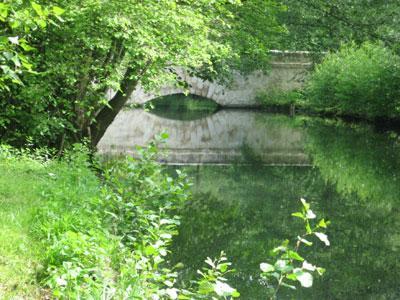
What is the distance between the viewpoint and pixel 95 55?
10773mm

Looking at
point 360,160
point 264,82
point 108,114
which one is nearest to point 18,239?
point 108,114

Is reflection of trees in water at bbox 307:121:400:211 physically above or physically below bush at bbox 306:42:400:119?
below

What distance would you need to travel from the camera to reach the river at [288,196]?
8.02 metres

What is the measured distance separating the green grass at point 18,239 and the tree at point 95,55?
2365mm

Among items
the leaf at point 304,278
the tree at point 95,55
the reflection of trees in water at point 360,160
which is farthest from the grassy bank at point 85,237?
the reflection of trees in water at point 360,160

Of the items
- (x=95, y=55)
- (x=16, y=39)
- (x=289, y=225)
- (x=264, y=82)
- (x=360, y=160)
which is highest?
(x=95, y=55)

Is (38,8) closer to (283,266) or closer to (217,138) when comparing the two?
(283,266)

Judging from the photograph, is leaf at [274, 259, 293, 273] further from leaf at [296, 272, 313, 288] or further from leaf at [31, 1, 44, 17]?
leaf at [31, 1, 44, 17]

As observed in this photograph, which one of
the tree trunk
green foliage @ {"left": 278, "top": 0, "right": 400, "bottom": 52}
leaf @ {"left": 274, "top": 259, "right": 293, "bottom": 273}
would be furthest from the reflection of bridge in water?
leaf @ {"left": 274, "top": 259, "right": 293, "bottom": 273}

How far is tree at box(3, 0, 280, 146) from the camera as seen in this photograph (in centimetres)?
927

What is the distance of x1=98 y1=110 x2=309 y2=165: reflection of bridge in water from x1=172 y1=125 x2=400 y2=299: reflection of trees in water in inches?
77.0

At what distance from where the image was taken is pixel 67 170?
8203 millimetres

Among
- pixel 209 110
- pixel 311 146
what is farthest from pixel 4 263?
pixel 209 110

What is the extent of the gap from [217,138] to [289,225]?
41.4 ft
